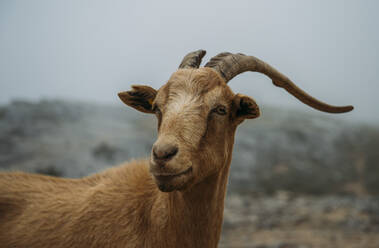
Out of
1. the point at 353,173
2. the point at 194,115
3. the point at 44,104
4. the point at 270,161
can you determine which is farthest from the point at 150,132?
the point at 194,115

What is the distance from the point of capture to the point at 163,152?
2.23m

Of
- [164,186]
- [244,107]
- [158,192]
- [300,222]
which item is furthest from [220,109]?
[300,222]

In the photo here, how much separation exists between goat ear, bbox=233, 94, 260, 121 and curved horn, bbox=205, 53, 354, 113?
33 centimetres

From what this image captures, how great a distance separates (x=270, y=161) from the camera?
13.2 meters

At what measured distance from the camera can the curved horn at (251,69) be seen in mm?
3188

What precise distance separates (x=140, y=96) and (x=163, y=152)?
4.00 feet

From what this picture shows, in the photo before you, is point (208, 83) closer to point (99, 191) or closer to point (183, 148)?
point (183, 148)

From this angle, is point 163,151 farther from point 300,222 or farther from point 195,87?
point 300,222

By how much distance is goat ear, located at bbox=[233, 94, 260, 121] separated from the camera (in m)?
2.88

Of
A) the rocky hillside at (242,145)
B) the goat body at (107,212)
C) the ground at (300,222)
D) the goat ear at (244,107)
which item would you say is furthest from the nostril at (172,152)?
the rocky hillside at (242,145)

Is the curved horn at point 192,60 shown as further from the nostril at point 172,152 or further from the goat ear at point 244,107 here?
the nostril at point 172,152

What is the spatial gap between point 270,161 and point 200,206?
35.4 feet

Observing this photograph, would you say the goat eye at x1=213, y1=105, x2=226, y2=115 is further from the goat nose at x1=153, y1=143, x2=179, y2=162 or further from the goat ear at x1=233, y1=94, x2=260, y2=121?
the goat nose at x1=153, y1=143, x2=179, y2=162

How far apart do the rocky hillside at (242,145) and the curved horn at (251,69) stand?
7.00 metres
